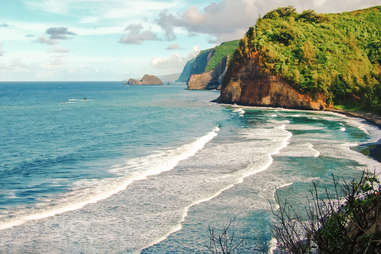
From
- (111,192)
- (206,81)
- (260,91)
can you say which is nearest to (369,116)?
(260,91)

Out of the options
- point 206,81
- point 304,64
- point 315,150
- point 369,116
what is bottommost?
point 315,150

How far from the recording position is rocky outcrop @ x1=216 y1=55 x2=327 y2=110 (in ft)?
197

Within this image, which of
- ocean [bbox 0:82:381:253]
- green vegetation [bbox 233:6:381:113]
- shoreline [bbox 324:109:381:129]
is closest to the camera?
ocean [bbox 0:82:381:253]

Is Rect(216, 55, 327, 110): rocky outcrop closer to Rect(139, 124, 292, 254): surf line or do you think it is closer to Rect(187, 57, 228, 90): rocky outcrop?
Rect(139, 124, 292, 254): surf line

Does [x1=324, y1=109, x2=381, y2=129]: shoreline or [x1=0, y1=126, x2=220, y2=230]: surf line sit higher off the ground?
[x1=324, y1=109, x2=381, y2=129]: shoreline

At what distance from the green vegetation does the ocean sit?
2584 cm

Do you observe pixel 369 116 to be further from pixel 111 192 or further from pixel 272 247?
pixel 272 247

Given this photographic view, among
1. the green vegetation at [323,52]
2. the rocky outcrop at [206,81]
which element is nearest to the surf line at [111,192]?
the green vegetation at [323,52]

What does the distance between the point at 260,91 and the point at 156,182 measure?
162 ft

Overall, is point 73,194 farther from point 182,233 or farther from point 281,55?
point 281,55

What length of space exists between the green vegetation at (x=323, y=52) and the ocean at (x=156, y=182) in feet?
84.8

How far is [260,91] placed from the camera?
64.4 meters

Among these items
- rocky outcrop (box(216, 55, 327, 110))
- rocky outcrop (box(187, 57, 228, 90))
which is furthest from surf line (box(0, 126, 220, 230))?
rocky outcrop (box(187, 57, 228, 90))

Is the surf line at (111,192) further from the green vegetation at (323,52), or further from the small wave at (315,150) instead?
the green vegetation at (323,52)
